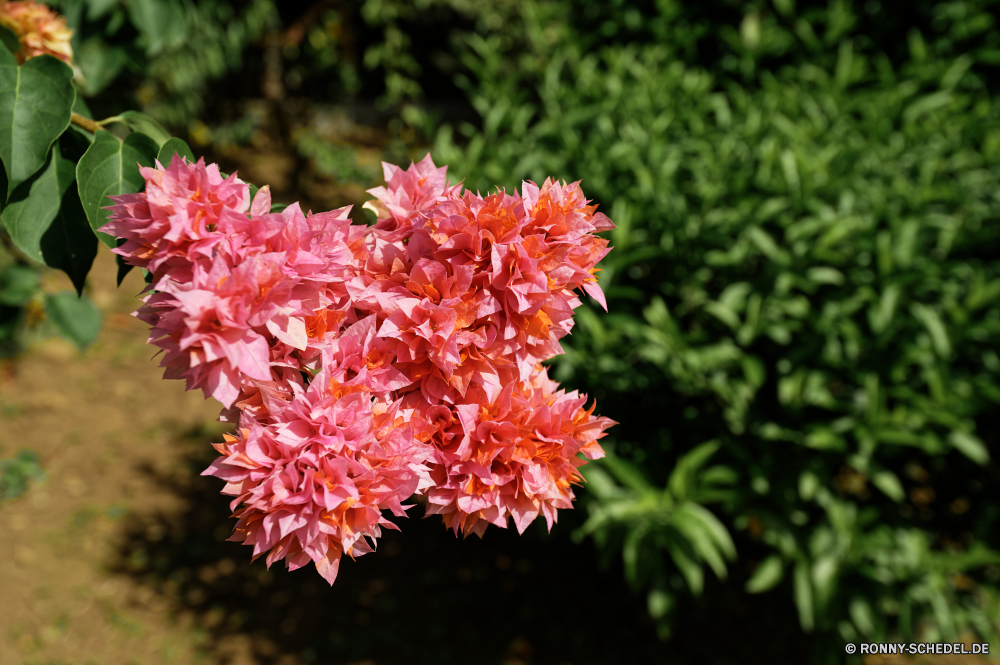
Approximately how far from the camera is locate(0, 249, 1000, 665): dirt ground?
105 inches

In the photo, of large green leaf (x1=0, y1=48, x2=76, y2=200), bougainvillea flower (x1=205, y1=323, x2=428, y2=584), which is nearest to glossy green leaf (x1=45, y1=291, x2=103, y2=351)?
large green leaf (x1=0, y1=48, x2=76, y2=200)

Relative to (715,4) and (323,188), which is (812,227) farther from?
(323,188)

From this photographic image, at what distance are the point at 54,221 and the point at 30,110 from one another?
0.56 ft

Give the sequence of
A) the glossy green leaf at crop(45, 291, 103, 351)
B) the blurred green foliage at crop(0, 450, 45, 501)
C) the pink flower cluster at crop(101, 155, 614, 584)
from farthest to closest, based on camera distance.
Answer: the blurred green foliage at crop(0, 450, 45, 501)
the glossy green leaf at crop(45, 291, 103, 351)
the pink flower cluster at crop(101, 155, 614, 584)

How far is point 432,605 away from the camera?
9.48 feet

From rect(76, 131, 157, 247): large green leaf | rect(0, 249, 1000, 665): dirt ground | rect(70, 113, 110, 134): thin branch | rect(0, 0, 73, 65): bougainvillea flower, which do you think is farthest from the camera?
rect(0, 249, 1000, 665): dirt ground

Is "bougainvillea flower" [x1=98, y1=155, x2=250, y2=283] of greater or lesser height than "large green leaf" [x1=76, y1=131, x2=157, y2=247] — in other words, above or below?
above

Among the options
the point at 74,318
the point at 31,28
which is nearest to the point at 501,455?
the point at 31,28

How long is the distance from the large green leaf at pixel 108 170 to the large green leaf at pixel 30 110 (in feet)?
0.20

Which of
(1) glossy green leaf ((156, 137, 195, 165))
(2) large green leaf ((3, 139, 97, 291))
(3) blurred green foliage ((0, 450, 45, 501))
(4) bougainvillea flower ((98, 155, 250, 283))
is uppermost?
(4) bougainvillea flower ((98, 155, 250, 283))

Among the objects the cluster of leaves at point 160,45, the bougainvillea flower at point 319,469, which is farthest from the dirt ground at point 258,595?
the bougainvillea flower at point 319,469

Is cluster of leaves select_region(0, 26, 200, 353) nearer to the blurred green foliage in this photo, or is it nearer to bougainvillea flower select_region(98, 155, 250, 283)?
bougainvillea flower select_region(98, 155, 250, 283)

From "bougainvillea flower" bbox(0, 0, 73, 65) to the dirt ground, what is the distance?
6.53 ft

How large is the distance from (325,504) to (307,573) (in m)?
2.61
